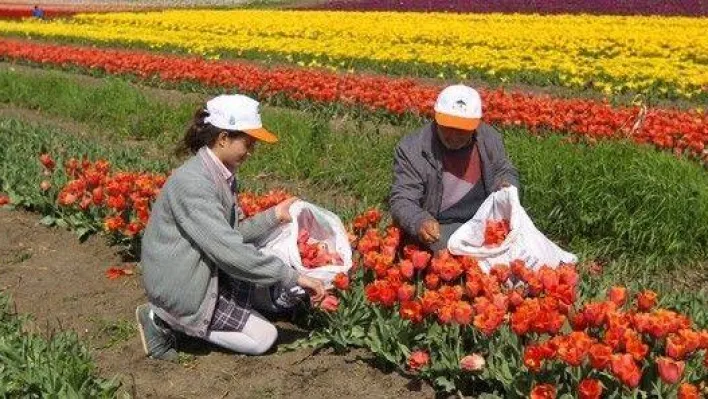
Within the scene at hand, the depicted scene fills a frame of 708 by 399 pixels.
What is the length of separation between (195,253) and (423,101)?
6.80 meters

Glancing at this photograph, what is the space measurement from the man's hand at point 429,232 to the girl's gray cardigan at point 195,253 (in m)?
0.76

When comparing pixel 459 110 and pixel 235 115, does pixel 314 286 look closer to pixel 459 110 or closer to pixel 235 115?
pixel 235 115

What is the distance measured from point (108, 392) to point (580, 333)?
1.99 m

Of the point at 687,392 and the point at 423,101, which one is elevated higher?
the point at 687,392

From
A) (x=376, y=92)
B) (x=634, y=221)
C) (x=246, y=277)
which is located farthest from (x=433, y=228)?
(x=376, y=92)

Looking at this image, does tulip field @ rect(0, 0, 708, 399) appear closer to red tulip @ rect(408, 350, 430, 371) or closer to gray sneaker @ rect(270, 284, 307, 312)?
red tulip @ rect(408, 350, 430, 371)

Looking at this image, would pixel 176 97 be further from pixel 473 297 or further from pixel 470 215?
pixel 473 297

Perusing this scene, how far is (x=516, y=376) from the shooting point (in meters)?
3.26

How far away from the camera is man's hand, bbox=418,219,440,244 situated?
4375 mm

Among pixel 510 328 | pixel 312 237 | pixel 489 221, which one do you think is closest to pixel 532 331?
pixel 510 328

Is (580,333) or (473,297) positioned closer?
(580,333)

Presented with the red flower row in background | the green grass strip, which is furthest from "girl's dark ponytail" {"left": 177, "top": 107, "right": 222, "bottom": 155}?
the red flower row in background

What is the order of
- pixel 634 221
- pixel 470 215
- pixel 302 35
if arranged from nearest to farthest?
pixel 470 215, pixel 634 221, pixel 302 35

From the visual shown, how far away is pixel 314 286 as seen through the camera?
4062 millimetres
